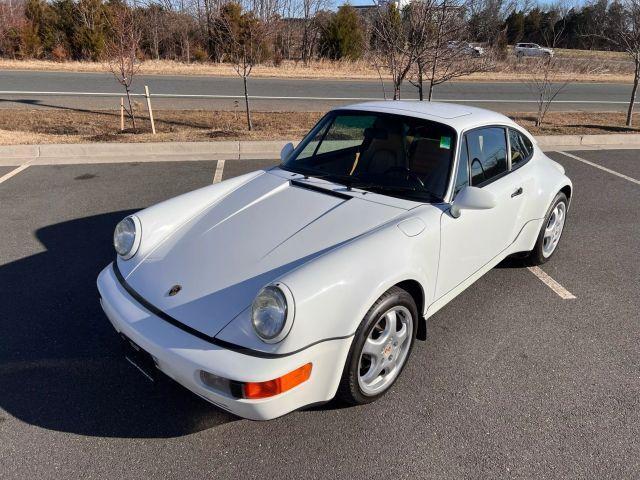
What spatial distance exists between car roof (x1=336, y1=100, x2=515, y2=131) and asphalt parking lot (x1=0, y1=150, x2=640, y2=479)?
133cm

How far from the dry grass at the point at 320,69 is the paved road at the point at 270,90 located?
1817 mm

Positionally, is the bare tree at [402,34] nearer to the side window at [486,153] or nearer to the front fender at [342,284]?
the side window at [486,153]

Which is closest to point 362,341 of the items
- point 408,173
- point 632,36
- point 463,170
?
point 408,173

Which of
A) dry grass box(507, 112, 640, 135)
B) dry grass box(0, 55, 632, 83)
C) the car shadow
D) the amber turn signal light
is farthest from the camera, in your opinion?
dry grass box(0, 55, 632, 83)

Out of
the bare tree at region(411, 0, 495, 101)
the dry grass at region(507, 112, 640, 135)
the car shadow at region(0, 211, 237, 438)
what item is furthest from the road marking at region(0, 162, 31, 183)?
the dry grass at region(507, 112, 640, 135)

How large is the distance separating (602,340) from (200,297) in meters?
2.69

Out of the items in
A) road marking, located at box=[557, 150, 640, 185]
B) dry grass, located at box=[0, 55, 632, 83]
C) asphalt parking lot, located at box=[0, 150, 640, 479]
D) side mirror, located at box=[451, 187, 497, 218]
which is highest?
dry grass, located at box=[0, 55, 632, 83]

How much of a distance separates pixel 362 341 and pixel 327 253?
1.54 feet

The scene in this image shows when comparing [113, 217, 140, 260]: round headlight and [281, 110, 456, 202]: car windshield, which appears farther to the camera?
[281, 110, 456, 202]: car windshield

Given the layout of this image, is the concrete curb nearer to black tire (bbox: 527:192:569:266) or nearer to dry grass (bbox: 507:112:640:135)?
black tire (bbox: 527:192:569:266)

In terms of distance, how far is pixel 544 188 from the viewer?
3775 millimetres

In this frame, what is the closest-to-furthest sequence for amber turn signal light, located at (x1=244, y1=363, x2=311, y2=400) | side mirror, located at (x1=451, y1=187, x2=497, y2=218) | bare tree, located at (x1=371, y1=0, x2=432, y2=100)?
amber turn signal light, located at (x1=244, y1=363, x2=311, y2=400), side mirror, located at (x1=451, y1=187, x2=497, y2=218), bare tree, located at (x1=371, y1=0, x2=432, y2=100)

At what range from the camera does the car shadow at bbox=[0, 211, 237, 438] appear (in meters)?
2.39

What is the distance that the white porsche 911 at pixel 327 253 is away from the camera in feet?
6.68
